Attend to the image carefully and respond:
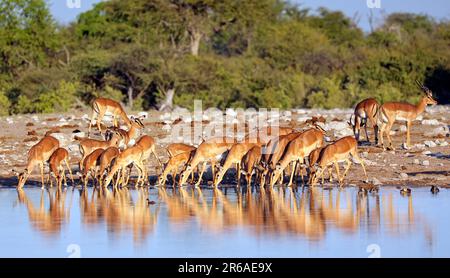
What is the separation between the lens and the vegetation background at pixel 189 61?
108 feet

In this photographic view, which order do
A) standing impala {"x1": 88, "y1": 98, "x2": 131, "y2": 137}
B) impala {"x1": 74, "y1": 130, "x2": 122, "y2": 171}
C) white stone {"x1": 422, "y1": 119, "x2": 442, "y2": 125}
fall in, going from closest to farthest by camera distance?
impala {"x1": 74, "y1": 130, "x2": 122, "y2": 171}
standing impala {"x1": 88, "y1": 98, "x2": 131, "y2": 137}
white stone {"x1": 422, "y1": 119, "x2": 442, "y2": 125}

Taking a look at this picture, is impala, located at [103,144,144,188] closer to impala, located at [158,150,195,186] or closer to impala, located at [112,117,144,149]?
impala, located at [158,150,195,186]

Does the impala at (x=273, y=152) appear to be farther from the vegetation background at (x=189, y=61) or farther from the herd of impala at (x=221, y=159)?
the vegetation background at (x=189, y=61)

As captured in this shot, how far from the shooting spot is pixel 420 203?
1259 cm

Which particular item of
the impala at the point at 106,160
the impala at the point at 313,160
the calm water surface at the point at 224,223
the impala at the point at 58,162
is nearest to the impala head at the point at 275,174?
the calm water surface at the point at 224,223

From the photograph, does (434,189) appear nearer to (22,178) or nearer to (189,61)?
(22,178)

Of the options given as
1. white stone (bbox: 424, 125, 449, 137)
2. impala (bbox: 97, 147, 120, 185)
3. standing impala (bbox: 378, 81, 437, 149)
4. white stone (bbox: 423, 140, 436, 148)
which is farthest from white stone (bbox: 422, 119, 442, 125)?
impala (bbox: 97, 147, 120, 185)

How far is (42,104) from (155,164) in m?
13.8

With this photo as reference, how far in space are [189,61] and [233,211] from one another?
79.4 ft

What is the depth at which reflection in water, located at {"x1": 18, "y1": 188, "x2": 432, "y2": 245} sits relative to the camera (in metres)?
10.9

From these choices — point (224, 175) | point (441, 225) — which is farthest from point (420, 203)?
point (224, 175)

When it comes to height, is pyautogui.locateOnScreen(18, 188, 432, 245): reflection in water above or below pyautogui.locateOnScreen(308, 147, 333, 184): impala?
below

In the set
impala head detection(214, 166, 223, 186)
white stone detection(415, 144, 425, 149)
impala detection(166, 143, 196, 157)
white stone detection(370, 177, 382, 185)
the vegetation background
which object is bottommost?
white stone detection(370, 177, 382, 185)

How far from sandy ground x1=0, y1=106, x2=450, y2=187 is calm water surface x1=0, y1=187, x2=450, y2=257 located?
1.18 metres
